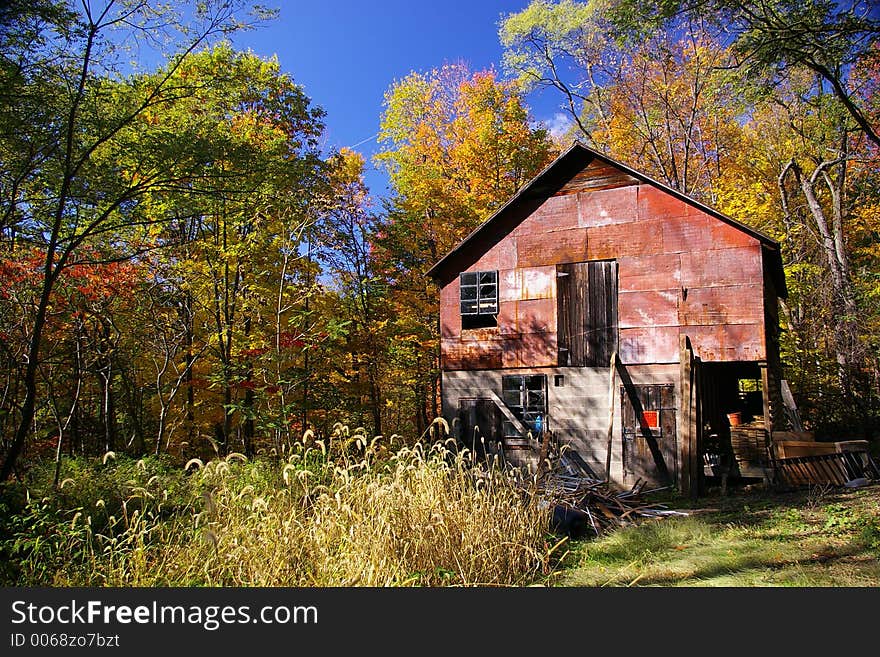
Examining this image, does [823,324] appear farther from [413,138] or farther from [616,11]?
[413,138]

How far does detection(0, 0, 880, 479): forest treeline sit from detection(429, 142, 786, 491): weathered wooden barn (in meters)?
2.66

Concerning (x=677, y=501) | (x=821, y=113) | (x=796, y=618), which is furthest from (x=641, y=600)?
(x=821, y=113)

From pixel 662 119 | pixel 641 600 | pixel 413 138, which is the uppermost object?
pixel 662 119

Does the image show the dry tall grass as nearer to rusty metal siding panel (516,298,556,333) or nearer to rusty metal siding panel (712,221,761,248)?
rusty metal siding panel (516,298,556,333)

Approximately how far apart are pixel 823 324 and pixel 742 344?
7.65 m

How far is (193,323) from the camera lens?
14.1 meters

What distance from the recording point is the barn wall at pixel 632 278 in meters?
10.9

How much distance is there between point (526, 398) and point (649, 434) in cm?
263

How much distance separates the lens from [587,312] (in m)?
12.1

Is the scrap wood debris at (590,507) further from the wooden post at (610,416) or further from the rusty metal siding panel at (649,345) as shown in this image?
the rusty metal siding panel at (649,345)

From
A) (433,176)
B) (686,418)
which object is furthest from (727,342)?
(433,176)

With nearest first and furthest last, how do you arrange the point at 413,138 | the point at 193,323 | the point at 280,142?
the point at 280,142, the point at 193,323, the point at 413,138

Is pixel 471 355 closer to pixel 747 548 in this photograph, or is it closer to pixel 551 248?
pixel 551 248

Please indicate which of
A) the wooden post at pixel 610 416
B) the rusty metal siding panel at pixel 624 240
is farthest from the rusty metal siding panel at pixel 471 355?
the rusty metal siding panel at pixel 624 240
